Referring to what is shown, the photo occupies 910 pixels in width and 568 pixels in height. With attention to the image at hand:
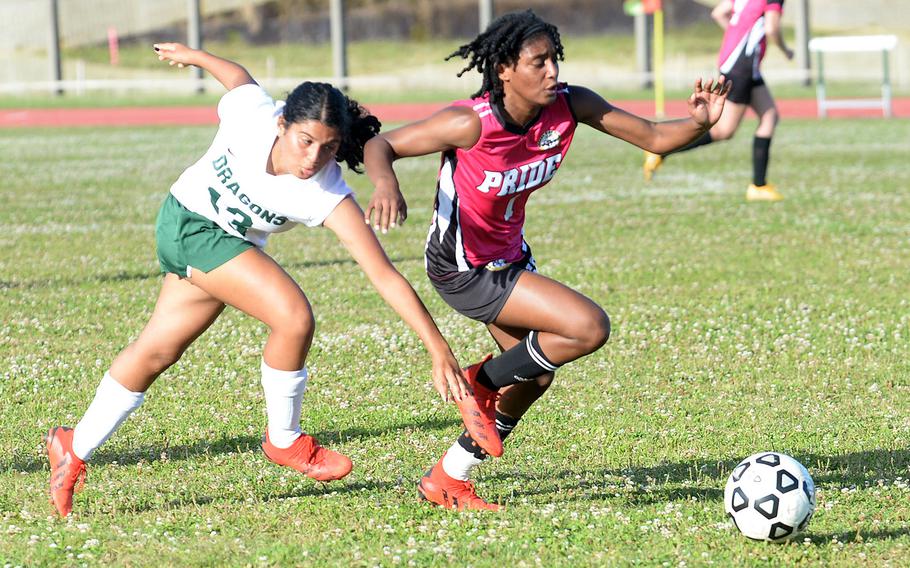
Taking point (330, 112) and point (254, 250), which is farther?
point (254, 250)

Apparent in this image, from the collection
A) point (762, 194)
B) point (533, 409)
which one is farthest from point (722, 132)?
point (533, 409)

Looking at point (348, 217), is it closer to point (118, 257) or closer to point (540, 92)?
point (540, 92)

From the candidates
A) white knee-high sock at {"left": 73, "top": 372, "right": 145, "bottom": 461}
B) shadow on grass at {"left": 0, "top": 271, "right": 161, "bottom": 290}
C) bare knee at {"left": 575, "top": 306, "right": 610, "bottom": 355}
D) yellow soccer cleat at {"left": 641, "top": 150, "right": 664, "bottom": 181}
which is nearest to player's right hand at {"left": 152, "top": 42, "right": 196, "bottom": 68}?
white knee-high sock at {"left": 73, "top": 372, "right": 145, "bottom": 461}

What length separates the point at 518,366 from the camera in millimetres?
5320

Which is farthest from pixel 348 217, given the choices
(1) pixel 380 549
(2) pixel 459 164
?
(1) pixel 380 549

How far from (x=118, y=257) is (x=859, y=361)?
7.06 metres

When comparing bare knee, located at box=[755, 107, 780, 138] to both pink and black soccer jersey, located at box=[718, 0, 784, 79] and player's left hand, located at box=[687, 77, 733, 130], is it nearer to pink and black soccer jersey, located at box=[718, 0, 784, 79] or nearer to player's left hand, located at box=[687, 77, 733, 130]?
pink and black soccer jersey, located at box=[718, 0, 784, 79]

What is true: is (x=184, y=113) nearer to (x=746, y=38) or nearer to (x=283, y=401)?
(x=746, y=38)

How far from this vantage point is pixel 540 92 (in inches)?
209

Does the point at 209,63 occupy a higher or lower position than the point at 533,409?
higher

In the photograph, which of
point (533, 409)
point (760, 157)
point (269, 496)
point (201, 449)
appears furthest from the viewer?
point (760, 157)

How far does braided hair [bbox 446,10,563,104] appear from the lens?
5.40 metres

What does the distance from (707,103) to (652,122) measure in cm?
28

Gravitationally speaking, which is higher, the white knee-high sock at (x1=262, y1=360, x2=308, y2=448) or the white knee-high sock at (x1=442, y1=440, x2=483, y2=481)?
the white knee-high sock at (x1=262, y1=360, x2=308, y2=448)
